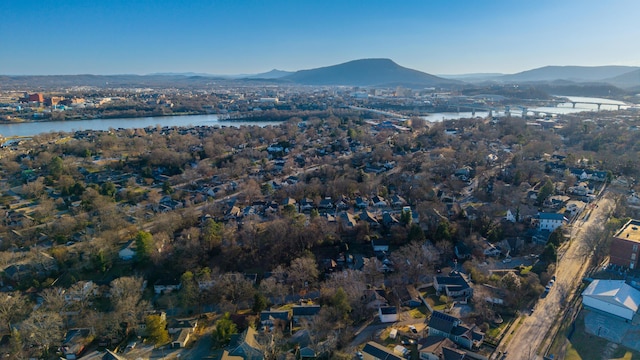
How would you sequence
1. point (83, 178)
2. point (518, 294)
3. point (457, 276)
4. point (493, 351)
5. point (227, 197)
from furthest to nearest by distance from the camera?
point (83, 178) → point (227, 197) → point (457, 276) → point (518, 294) → point (493, 351)

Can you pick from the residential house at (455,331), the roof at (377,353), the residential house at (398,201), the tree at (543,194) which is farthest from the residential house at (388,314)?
the tree at (543,194)

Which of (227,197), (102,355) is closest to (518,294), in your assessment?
(102,355)

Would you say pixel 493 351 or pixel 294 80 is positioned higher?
pixel 294 80

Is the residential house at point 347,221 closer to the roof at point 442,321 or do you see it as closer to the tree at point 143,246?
the roof at point 442,321

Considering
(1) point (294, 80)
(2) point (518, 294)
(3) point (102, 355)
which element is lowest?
(3) point (102, 355)

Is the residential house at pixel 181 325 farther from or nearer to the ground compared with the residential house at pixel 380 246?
nearer to the ground

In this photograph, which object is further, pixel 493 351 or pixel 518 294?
pixel 518 294

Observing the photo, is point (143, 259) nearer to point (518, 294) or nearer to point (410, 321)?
point (410, 321)

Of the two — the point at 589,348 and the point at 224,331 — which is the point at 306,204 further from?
the point at 589,348
